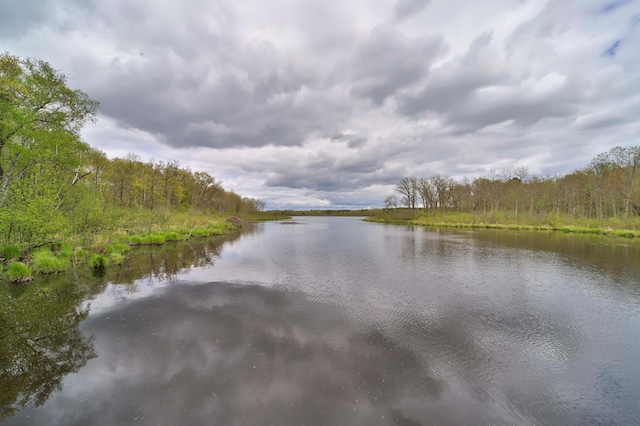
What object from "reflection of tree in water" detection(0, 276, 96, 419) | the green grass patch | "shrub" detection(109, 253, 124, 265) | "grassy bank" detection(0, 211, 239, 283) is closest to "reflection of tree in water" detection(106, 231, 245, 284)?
"shrub" detection(109, 253, 124, 265)

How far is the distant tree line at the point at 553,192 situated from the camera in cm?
3791

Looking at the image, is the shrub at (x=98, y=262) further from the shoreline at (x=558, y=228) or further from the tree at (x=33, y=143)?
the shoreline at (x=558, y=228)

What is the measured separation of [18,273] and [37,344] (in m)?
6.72

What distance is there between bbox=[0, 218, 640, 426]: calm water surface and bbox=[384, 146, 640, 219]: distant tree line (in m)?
41.6

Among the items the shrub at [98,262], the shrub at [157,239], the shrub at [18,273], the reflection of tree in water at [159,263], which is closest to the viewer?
the shrub at [18,273]

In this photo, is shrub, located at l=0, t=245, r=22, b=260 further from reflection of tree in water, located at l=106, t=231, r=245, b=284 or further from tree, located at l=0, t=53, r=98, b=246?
reflection of tree in water, located at l=106, t=231, r=245, b=284

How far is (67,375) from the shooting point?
186 inches

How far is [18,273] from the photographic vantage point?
9.97 metres

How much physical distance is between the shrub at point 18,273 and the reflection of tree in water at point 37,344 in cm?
84

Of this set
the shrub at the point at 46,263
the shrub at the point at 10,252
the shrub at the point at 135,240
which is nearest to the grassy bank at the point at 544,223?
the shrub at the point at 135,240

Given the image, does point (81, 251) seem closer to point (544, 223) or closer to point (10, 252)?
point (10, 252)

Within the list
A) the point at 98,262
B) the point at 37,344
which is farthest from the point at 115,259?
the point at 37,344

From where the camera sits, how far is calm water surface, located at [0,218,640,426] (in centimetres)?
388

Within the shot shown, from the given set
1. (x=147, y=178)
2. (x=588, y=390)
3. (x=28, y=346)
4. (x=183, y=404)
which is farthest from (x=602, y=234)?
(x=147, y=178)
